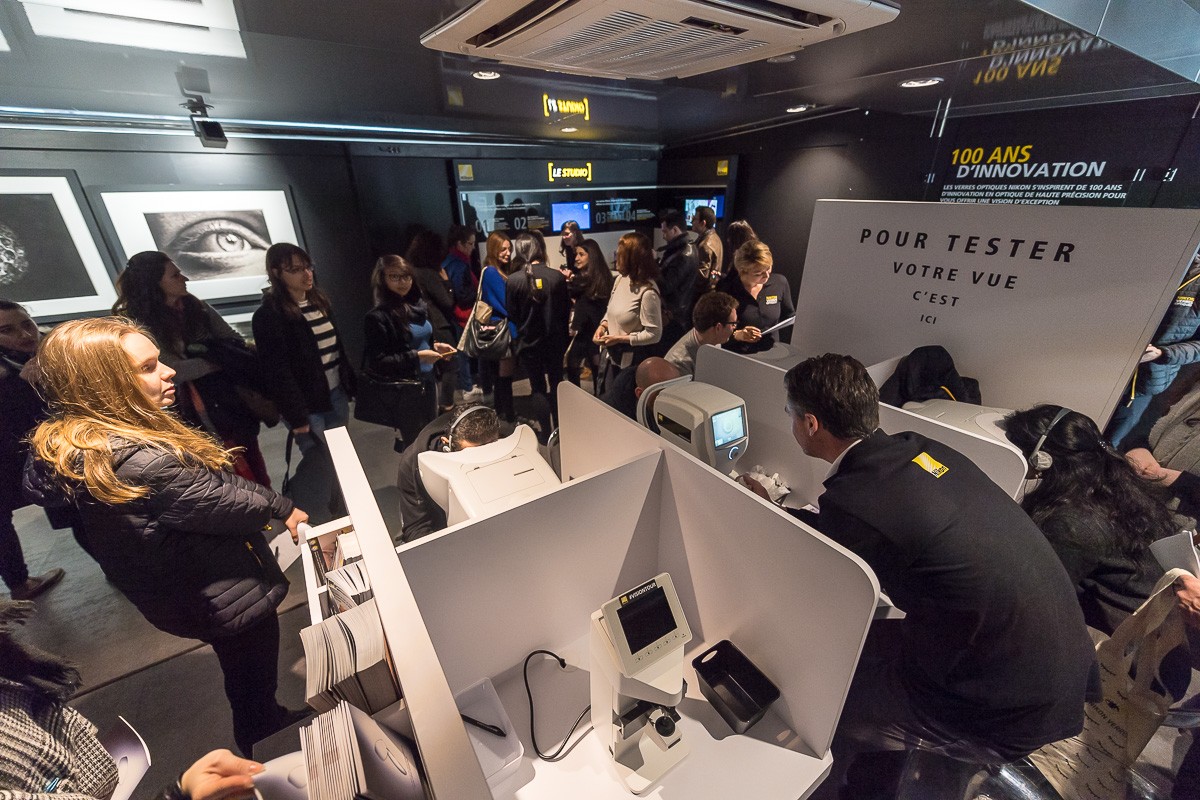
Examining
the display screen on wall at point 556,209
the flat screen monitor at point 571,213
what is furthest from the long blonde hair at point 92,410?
the flat screen monitor at point 571,213

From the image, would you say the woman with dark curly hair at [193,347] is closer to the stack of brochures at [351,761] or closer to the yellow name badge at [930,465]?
the stack of brochures at [351,761]

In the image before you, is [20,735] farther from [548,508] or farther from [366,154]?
[366,154]

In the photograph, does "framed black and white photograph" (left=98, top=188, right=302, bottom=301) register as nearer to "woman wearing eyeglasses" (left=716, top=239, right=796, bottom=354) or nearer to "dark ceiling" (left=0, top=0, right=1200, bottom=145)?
"dark ceiling" (left=0, top=0, right=1200, bottom=145)

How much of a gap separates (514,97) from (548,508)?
107 inches

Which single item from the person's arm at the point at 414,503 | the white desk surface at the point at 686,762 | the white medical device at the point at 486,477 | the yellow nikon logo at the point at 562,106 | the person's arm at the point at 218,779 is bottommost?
the white desk surface at the point at 686,762

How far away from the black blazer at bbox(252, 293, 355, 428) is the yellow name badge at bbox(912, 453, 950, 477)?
271 centimetres

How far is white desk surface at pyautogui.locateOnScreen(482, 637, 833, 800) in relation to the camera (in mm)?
1039

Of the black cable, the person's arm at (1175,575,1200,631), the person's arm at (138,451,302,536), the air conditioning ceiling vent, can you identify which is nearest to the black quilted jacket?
the person's arm at (138,451,302,536)

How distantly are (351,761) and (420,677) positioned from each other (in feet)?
0.38

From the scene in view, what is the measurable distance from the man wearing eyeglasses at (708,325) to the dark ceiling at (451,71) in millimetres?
1207

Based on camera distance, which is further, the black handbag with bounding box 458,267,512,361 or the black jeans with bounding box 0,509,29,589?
the black handbag with bounding box 458,267,512,361

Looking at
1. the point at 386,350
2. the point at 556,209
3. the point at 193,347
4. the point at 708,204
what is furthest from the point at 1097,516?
the point at 708,204

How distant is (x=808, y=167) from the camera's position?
4.79 metres

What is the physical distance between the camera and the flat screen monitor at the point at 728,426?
1.46 m
